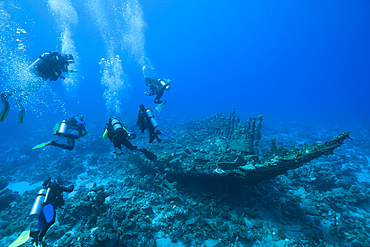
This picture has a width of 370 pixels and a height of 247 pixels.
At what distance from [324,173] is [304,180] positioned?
1817 mm

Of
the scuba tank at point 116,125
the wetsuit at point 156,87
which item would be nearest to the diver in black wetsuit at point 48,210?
the scuba tank at point 116,125

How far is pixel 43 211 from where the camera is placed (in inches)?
179

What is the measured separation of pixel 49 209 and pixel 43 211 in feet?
0.45

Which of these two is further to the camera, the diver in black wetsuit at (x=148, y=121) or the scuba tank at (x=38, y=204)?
the diver in black wetsuit at (x=148, y=121)

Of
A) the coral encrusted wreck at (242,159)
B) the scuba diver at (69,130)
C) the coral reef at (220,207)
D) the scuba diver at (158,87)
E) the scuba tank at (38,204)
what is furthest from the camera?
the scuba diver at (158,87)

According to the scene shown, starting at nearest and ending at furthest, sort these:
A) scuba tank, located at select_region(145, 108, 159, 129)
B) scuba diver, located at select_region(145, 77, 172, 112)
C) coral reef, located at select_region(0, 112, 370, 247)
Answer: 1. coral reef, located at select_region(0, 112, 370, 247)
2. scuba tank, located at select_region(145, 108, 159, 129)
3. scuba diver, located at select_region(145, 77, 172, 112)

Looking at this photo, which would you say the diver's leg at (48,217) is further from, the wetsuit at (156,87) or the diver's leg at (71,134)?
the wetsuit at (156,87)

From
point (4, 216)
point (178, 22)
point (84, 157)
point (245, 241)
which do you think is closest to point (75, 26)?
point (178, 22)

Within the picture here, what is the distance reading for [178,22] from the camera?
168m

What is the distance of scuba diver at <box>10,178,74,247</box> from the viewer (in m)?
4.20

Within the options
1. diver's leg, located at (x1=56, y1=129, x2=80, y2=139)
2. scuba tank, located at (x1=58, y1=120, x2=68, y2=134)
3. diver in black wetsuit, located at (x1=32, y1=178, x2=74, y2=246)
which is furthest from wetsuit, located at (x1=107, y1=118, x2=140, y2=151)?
diver in black wetsuit, located at (x1=32, y1=178, x2=74, y2=246)

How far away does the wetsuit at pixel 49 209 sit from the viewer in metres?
4.34

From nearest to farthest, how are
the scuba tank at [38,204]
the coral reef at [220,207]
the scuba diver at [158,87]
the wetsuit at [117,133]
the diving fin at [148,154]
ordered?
the scuba tank at [38,204]
the coral reef at [220,207]
the wetsuit at [117,133]
the diving fin at [148,154]
the scuba diver at [158,87]

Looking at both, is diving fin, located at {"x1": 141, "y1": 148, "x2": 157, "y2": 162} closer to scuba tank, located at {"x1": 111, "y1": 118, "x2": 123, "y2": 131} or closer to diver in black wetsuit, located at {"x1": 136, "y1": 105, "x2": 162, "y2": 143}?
diver in black wetsuit, located at {"x1": 136, "y1": 105, "x2": 162, "y2": 143}
